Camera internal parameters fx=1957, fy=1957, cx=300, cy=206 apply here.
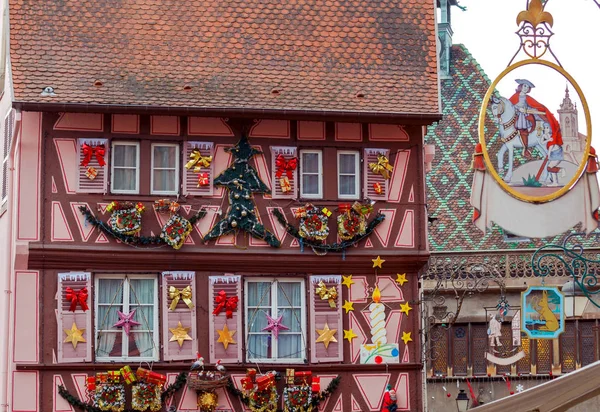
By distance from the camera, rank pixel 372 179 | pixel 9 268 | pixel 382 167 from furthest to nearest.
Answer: pixel 372 179, pixel 382 167, pixel 9 268

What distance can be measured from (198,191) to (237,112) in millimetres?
1415

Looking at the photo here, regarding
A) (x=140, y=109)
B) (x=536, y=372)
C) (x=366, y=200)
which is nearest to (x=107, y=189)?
(x=140, y=109)

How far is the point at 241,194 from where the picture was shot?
30.8 metres

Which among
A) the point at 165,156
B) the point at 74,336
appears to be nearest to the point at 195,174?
the point at 165,156

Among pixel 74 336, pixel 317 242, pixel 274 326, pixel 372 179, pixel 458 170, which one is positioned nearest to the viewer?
pixel 74 336

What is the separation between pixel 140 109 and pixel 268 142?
2.29m

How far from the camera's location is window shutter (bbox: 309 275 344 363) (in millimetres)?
30703

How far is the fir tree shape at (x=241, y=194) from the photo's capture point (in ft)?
101

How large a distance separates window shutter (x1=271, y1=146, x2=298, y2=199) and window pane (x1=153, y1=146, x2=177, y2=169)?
1.59m

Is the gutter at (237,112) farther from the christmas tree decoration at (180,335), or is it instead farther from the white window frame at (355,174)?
the christmas tree decoration at (180,335)

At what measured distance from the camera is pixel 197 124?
102ft

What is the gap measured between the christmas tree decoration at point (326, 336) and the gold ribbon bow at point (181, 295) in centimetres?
207

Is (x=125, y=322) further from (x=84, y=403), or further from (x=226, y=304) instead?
(x=226, y=304)

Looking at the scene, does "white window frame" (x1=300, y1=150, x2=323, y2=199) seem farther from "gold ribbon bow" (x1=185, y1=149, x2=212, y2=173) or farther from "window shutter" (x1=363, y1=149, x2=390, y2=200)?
"gold ribbon bow" (x1=185, y1=149, x2=212, y2=173)
